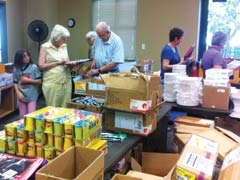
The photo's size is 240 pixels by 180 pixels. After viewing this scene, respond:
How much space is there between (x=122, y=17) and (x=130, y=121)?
4600 millimetres

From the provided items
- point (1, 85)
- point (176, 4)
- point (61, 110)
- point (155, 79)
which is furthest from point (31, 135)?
point (176, 4)

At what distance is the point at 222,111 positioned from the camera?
3096mm

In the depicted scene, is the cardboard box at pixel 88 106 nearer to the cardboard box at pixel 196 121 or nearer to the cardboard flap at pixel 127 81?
the cardboard flap at pixel 127 81

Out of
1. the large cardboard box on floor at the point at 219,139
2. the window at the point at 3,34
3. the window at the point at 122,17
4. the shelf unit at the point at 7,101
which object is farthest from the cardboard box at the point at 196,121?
the window at the point at 3,34

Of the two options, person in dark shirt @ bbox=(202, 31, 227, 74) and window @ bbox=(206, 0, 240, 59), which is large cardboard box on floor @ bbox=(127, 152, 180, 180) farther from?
window @ bbox=(206, 0, 240, 59)

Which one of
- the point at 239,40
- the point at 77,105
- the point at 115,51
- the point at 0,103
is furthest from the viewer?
the point at 239,40

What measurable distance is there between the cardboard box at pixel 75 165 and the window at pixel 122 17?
4994mm

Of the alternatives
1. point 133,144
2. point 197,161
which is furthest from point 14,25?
point 197,161

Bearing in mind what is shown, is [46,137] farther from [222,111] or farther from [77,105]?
[222,111]

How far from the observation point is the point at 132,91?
2.24 m

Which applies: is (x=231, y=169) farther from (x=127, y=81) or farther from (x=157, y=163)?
(x=157, y=163)

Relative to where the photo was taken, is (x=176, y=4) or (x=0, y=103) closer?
(x=0, y=103)

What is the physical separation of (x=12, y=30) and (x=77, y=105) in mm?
4355

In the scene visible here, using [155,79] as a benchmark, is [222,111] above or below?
below
